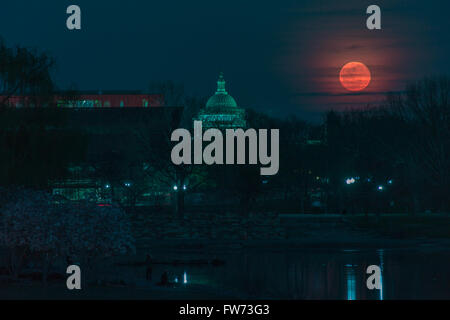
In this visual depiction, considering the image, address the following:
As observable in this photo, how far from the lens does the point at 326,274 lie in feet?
144

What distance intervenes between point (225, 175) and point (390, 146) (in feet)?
62.6

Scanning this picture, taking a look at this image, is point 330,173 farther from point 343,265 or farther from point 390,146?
point 343,265

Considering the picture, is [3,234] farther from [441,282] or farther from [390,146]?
[390,146]

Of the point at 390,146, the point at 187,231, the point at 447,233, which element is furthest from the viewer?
the point at 390,146

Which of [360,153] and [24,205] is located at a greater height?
[360,153]

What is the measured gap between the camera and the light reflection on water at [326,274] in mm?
37094

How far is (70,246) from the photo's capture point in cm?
3500

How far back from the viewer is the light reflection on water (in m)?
37.1

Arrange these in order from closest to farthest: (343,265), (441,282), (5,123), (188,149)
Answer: (441,282) → (5,123) → (343,265) → (188,149)

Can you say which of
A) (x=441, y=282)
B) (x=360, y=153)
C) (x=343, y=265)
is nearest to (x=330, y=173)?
(x=360, y=153)

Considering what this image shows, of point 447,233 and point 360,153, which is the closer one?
point 447,233
